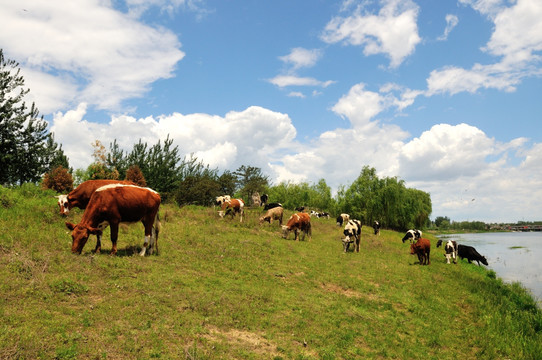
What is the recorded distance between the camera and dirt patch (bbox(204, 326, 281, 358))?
6645mm

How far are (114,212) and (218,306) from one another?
543 centimetres

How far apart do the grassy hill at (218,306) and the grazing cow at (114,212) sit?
0.67 meters

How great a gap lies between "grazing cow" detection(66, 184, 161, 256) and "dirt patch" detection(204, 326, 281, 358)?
5.87m

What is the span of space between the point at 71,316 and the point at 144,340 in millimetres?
1740

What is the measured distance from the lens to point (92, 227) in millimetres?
10734

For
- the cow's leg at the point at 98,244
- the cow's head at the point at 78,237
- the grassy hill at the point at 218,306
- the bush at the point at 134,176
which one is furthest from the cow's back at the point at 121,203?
the bush at the point at 134,176

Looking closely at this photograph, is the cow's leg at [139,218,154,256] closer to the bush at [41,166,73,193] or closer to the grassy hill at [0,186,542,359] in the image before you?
the grassy hill at [0,186,542,359]

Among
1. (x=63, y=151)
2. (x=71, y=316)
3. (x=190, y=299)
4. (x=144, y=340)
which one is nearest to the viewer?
(x=144, y=340)

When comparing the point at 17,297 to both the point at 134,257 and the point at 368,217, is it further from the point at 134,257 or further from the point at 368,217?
the point at 368,217

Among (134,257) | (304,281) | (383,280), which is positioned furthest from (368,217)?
(134,257)

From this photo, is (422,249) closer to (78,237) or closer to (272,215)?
(272,215)

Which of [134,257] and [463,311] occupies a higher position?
[134,257]

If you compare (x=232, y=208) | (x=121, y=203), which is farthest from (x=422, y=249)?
(x=121, y=203)

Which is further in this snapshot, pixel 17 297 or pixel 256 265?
pixel 256 265
